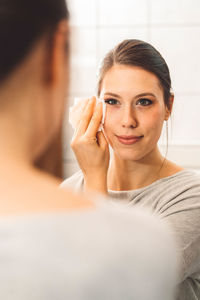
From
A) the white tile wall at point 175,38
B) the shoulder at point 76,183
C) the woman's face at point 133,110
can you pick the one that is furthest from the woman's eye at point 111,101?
the white tile wall at point 175,38

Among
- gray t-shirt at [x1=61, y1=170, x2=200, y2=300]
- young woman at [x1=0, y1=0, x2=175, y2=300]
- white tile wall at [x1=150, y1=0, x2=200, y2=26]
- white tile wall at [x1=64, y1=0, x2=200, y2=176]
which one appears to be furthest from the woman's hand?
white tile wall at [x1=150, y1=0, x2=200, y2=26]

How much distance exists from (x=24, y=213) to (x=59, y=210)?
3 cm

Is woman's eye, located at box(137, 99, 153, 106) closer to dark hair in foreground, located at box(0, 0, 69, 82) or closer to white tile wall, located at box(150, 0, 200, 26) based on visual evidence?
dark hair in foreground, located at box(0, 0, 69, 82)

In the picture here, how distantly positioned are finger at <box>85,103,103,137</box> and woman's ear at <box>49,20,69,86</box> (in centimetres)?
66

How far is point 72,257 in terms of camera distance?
353mm

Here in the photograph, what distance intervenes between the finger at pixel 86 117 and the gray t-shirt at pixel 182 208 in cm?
20

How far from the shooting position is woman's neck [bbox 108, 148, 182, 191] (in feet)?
3.86

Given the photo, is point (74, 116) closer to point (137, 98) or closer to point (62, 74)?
point (137, 98)

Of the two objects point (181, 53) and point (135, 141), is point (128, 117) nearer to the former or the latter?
point (135, 141)

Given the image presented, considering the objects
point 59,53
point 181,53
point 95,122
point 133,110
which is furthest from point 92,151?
point 181,53

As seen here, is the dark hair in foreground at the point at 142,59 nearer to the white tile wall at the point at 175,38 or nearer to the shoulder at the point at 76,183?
the shoulder at the point at 76,183

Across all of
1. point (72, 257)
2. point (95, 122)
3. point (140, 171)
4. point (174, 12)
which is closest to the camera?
point (72, 257)

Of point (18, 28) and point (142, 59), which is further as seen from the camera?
point (142, 59)

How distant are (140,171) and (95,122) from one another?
214 millimetres
